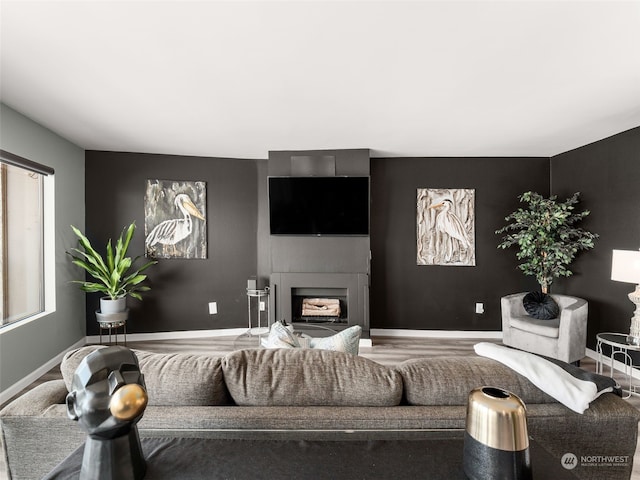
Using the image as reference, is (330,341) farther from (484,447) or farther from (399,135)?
(399,135)

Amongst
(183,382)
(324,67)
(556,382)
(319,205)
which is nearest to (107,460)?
(183,382)

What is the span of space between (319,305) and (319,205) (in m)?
1.30

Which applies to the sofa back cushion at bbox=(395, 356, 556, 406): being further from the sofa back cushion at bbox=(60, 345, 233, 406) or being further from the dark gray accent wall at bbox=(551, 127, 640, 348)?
the dark gray accent wall at bbox=(551, 127, 640, 348)

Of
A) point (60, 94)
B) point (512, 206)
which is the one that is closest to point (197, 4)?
point (60, 94)

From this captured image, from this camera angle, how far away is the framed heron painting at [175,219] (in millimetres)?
4074

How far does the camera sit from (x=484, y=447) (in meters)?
0.68

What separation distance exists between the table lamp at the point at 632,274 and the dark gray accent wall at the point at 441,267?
1.56 meters

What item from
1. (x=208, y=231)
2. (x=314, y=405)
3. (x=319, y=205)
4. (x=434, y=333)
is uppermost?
(x=319, y=205)

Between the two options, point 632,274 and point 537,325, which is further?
point 537,325

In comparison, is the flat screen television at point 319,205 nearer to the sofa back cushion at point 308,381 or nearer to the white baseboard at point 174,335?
the white baseboard at point 174,335

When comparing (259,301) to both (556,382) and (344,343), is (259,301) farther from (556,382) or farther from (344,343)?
(556,382)

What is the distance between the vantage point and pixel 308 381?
1094mm
